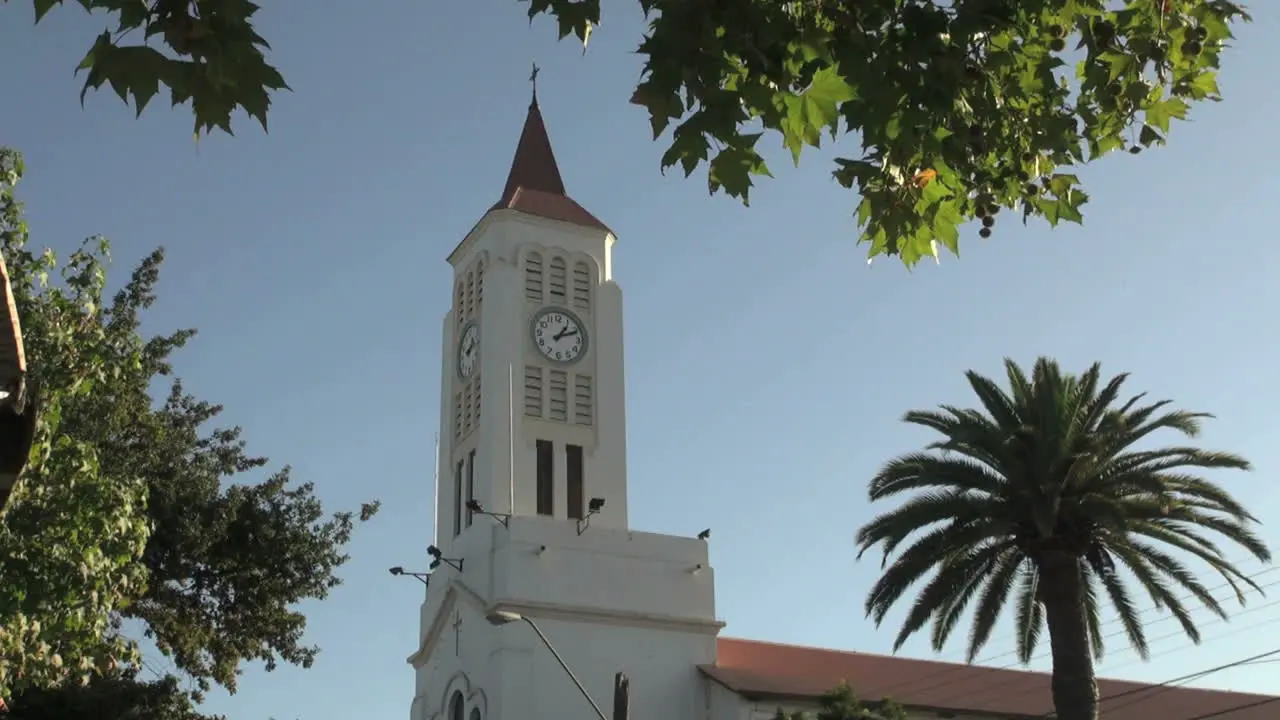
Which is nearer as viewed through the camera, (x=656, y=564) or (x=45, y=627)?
(x=45, y=627)

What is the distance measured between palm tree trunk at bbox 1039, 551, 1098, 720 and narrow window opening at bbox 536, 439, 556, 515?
1651 centimetres

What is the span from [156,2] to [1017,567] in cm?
2207

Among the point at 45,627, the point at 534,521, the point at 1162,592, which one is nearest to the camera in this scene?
the point at 45,627

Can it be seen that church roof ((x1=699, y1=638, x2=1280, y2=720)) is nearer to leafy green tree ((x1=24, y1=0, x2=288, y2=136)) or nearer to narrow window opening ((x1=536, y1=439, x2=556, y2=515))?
narrow window opening ((x1=536, y1=439, x2=556, y2=515))

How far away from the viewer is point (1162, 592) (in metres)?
24.9

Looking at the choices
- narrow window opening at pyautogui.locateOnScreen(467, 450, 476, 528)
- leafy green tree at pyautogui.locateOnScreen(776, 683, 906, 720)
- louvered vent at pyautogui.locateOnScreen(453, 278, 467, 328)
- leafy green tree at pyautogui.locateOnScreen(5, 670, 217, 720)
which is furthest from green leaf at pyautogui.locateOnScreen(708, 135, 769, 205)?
louvered vent at pyautogui.locateOnScreen(453, 278, 467, 328)

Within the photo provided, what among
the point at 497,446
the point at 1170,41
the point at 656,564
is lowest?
the point at 1170,41

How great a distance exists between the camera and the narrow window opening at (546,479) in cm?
3822

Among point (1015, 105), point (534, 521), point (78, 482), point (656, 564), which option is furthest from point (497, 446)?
point (1015, 105)

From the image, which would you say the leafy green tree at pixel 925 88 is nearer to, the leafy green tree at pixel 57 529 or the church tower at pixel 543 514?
the leafy green tree at pixel 57 529

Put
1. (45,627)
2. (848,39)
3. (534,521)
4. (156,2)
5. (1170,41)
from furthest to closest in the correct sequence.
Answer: (534,521) → (45,627) → (1170,41) → (848,39) → (156,2)

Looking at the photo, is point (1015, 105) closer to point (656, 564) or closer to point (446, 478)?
point (656, 564)

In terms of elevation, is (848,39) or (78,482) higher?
(78,482)

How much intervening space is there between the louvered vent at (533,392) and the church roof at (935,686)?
25.6 feet
